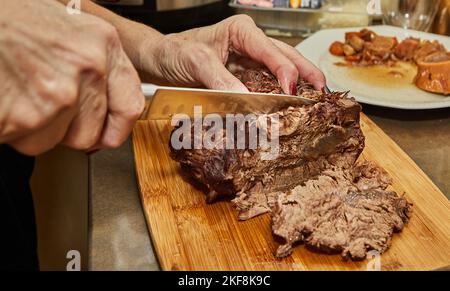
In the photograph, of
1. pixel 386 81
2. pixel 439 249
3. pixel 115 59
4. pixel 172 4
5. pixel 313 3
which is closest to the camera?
pixel 115 59

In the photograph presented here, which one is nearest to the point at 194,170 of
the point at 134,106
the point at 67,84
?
the point at 134,106

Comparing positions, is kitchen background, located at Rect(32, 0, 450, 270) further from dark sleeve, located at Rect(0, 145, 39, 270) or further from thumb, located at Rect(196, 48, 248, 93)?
thumb, located at Rect(196, 48, 248, 93)

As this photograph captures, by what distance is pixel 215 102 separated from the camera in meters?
1.83

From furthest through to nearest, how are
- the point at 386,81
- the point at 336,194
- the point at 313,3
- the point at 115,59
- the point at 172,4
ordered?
the point at 313,3
the point at 172,4
the point at 386,81
the point at 336,194
the point at 115,59

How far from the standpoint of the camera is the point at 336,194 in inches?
71.6

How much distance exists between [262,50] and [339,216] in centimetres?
74

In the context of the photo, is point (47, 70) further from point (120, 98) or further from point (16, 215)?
point (16, 215)

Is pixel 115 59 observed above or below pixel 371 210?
above

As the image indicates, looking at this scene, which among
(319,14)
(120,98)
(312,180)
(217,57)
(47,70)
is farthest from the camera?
(319,14)

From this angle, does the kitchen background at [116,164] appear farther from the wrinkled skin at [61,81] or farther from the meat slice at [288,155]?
the wrinkled skin at [61,81]

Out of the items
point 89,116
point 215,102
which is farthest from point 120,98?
point 215,102

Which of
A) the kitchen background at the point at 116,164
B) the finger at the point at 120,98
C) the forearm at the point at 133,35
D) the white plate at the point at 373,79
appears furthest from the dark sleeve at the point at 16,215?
the white plate at the point at 373,79

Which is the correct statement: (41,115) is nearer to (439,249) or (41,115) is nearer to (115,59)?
(115,59)

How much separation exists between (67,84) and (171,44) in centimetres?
101
